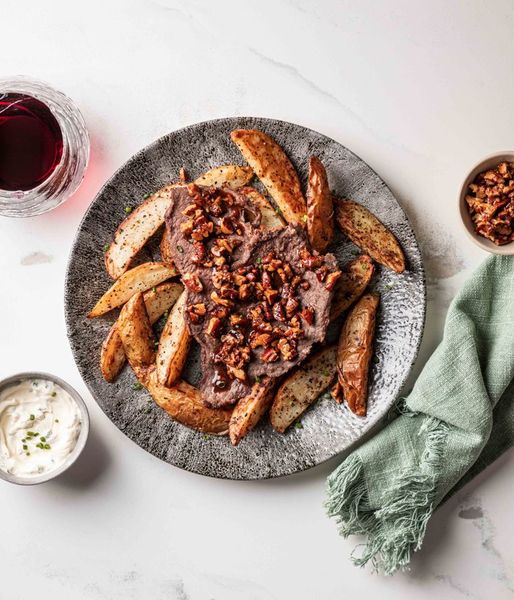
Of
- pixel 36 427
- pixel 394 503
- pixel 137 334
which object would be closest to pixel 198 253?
pixel 137 334

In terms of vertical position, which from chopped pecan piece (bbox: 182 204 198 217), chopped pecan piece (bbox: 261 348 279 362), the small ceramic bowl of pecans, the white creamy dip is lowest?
the white creamy dip

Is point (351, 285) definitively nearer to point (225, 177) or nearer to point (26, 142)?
point (225, 177)

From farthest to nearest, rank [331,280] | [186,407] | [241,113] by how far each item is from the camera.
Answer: [241,113]
[186,407]
[331,280]

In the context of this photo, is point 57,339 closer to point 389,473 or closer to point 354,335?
point 354,335

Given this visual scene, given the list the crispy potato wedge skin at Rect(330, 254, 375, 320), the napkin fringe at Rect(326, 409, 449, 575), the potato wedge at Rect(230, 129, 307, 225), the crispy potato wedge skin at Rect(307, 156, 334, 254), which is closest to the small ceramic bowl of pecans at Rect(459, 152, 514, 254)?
the crispy potato wedge skin at Rect(330, 254, 375, 320)

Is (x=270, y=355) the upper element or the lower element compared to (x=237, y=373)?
upper

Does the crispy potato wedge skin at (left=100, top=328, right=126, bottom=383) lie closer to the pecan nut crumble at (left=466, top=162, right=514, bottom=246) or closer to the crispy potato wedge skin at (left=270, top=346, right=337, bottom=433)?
the crispy potato wedge skin at (left=270, top=346, right=337, bottom=433)

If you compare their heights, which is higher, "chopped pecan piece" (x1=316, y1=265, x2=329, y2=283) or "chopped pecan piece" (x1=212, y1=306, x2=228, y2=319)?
"chopped pecan piece" (x1=316, y1=265, x2=329, y2=283)
